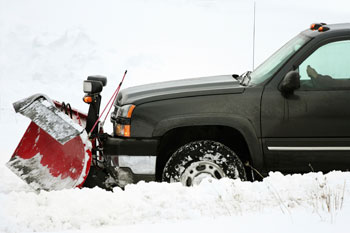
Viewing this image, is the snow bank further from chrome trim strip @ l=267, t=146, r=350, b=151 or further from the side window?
the side window

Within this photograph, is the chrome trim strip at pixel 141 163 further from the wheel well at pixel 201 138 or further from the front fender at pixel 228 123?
the front fender at pixel 228 123

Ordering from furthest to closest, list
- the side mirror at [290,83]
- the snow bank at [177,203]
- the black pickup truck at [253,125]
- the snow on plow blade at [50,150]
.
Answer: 1. the snow on plow blade at [50,150]
2. the black pickup truck at [253,125]
3. the side mirror at [290,83]
4. the snow bank at [177,203]

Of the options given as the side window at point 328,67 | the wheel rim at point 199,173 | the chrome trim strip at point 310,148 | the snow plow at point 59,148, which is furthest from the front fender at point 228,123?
the snow plow at point 59,148

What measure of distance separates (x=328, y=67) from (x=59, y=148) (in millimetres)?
2857

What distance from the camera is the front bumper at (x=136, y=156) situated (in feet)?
18.2

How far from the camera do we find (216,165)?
18.0 ft

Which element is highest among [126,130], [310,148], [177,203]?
[126,130]

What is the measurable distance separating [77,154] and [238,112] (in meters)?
Answer: 1.70

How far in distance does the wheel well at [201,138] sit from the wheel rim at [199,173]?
26 cm

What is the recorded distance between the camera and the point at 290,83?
5375 mm

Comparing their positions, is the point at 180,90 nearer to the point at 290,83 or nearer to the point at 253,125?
the point at 253,125

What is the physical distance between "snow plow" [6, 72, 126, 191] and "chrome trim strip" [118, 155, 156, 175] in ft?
0.75

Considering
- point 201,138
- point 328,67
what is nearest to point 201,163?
point 201,138

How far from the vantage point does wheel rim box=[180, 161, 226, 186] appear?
5512 mm
